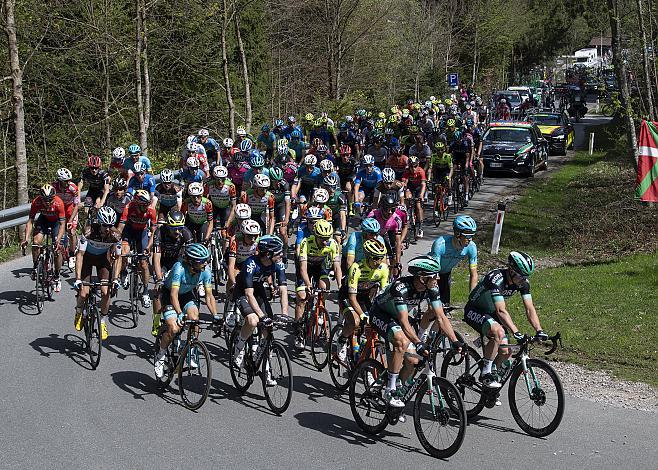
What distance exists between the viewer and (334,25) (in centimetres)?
3972

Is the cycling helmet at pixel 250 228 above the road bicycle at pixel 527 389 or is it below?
above

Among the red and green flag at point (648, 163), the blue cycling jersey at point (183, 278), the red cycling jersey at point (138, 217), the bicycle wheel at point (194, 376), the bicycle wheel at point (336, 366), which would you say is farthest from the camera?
the red and green flag at point (648, 163)

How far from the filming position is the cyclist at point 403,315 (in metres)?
9.09

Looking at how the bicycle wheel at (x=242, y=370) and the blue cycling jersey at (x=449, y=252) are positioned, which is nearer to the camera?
the bicycle wheel at (x=242, y=370)

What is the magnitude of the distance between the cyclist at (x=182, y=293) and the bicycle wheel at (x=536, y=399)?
12.2 ft

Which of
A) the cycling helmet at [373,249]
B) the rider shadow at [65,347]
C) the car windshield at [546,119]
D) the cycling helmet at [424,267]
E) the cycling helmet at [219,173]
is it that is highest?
the car windshield at [546,119]

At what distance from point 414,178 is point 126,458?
39.7ft

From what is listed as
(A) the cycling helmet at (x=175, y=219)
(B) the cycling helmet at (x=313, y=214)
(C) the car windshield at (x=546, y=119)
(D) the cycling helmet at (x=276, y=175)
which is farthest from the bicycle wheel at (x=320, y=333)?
(C) the car windshield at (x=546, y=119)

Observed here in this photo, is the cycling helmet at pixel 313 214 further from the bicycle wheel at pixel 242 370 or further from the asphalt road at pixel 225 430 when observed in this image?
the bicycle wheel at pixel 242 370

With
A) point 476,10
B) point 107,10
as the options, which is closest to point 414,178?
point 107,10

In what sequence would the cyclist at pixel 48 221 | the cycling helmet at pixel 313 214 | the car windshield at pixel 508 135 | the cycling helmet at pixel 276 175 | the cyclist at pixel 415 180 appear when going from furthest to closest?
1. the car windshield at pixel 508 135
2. the cyclist at pixel 415 180
3. the cycling helmet at pixel 276 175
4. the cyclist at pixel 48 221
5. the cycling helmet at pixel 313 214

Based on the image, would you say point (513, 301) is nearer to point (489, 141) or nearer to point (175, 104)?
point (489, 141)

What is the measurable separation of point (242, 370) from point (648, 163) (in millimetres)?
9641

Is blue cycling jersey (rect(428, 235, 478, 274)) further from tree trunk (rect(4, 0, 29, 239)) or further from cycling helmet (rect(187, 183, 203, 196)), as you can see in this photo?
tree trunk (rect(4, 0, 29, 239))
